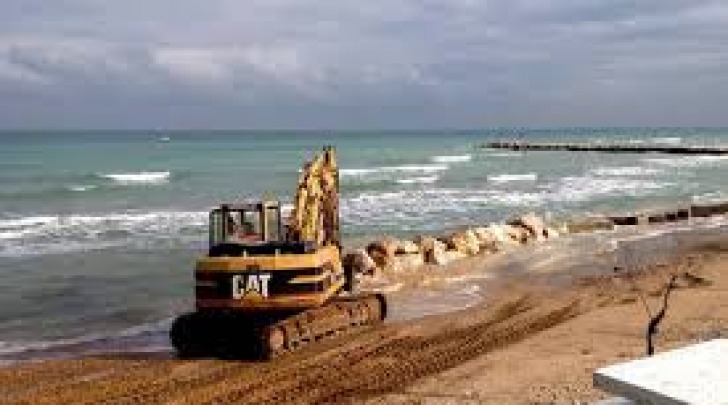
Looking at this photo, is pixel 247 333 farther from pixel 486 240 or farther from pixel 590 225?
pixel 590 225

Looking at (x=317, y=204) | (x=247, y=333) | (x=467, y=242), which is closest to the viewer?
(x=247, y=333)

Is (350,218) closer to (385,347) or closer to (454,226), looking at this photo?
(454,226)

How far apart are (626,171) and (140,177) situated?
33632 millimetres

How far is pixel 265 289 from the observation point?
16.2m

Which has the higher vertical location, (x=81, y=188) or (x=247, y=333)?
(x=81, y=188)

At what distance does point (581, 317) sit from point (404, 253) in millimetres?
8154

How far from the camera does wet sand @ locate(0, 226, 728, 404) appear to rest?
1375cm

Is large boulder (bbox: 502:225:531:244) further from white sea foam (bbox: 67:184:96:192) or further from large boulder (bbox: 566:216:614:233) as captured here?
white sea foam (bbox: 67:184:96:192)

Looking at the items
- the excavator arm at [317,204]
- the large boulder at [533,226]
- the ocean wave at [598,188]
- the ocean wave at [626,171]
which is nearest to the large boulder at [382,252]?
the excavator arm at [317,204]

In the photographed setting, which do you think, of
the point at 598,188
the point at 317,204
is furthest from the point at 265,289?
the point at 598,188

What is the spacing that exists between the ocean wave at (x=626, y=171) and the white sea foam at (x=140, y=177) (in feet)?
96.1

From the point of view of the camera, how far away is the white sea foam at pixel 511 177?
67.6 meters

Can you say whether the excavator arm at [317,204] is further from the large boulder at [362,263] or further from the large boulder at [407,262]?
the large boulder at [407,262]

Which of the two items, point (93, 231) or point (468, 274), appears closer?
point (468, 274)
